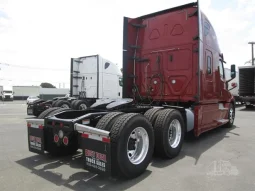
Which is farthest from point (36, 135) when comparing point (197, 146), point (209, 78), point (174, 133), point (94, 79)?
point (94, 79)

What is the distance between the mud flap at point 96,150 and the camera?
3111mm

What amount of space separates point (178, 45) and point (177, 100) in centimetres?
150

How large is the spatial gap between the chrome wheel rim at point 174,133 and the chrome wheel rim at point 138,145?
43.0 inches

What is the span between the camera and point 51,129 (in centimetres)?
415

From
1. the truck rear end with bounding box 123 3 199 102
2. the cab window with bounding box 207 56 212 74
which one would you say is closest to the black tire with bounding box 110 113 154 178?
the truck rear end with bounding box 123 3 199 102

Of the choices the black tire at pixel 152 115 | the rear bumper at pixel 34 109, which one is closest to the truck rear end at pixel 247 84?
the rear bumper at pixel 34 109

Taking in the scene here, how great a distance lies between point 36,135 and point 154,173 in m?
2.28

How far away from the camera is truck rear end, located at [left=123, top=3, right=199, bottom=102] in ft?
19.3

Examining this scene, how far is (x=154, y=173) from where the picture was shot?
3746 mm

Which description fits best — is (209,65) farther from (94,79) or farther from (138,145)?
(94,79)

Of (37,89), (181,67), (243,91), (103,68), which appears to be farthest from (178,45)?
(37,89)

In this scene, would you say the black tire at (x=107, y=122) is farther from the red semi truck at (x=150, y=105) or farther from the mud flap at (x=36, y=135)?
the mud flap at (x=36, y=135)

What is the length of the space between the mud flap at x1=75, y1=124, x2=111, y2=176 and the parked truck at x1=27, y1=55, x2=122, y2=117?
317 inches

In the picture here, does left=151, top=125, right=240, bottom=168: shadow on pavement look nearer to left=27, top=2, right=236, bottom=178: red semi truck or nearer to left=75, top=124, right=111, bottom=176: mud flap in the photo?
left=27, top=2, right=236, bottom=178: red semi truck
